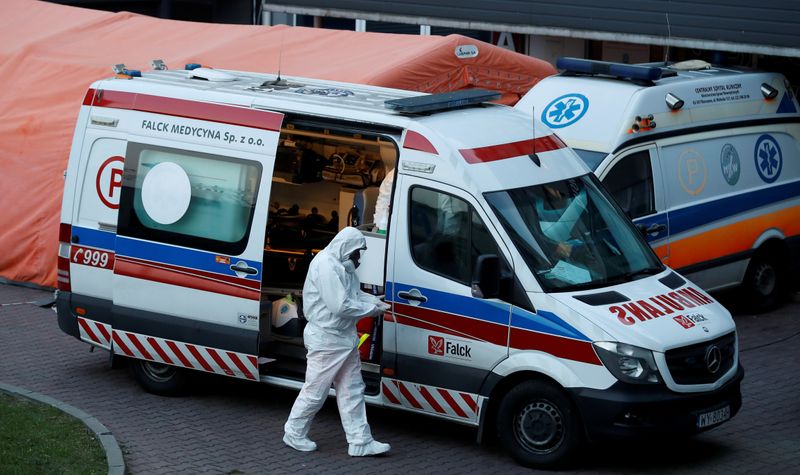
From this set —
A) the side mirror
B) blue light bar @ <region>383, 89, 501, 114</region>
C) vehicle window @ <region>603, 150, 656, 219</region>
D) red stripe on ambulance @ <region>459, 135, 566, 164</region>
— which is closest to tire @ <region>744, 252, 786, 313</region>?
vehicle window @ <region>603, 150, 656, 219</region>

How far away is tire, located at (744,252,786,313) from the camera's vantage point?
13.9m

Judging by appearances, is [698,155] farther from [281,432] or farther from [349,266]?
[281,432]

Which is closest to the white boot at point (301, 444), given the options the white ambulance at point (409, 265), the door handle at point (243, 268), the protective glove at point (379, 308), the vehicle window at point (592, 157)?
the white ambulance at point (409, 265)

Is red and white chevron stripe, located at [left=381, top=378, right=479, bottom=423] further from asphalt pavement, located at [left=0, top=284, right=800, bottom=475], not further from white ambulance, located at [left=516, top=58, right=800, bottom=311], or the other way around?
white ambulance, located at [left=516, top=58, right=800, bottom=311]

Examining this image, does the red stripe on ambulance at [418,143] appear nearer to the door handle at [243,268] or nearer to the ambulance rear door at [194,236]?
the ambulance rear door at [194,236]

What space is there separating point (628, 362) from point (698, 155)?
5.31 m

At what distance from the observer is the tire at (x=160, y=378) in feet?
34.3

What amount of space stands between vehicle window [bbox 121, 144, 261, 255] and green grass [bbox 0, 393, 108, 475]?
1.66 m

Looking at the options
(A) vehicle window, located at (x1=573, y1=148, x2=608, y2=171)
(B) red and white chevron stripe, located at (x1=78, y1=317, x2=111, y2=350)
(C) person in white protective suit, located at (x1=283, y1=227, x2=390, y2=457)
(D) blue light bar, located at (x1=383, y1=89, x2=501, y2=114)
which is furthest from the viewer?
(A) vehicle window, located at (x1=573, y1=148, x2=608, y2=171)

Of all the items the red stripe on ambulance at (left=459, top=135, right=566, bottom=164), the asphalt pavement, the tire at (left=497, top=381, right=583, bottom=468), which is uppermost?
the red stripe on ambulance at (left=459, top=135, right=566, bottom=164)

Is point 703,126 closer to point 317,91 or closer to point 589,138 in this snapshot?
point 589,138

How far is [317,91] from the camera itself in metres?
10.4

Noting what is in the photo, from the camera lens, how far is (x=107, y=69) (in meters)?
14.8

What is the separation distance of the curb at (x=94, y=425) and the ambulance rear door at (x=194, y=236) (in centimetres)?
74
